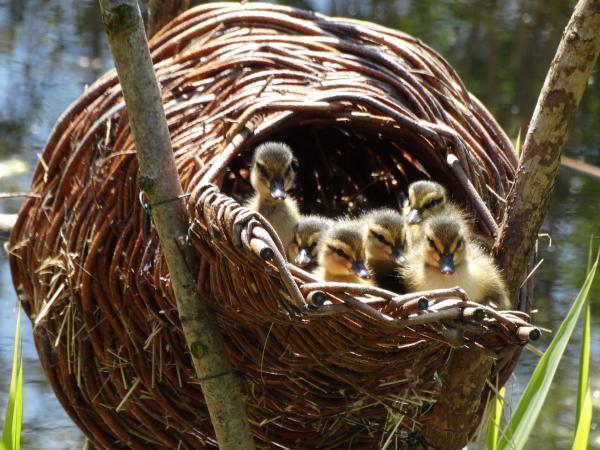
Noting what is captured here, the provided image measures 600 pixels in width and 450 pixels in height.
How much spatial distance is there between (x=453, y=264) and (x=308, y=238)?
0.31 m

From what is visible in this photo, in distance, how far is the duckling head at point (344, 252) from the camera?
213 centimetres

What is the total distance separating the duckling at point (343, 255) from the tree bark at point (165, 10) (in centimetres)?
71

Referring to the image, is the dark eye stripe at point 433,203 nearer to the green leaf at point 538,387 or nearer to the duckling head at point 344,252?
the duckling head at point 344,252

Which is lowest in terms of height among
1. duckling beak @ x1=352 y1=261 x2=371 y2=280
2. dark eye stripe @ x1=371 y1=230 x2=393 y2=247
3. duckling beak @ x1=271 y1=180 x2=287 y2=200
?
duckling beak @ x1=352 y1=261 x2=371 y2=280

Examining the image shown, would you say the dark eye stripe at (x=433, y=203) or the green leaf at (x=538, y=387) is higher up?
the dark eye stripe at (x=433, y=203)

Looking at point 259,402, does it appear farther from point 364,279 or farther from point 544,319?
point 544,319

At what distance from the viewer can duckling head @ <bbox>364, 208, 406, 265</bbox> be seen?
226 cm

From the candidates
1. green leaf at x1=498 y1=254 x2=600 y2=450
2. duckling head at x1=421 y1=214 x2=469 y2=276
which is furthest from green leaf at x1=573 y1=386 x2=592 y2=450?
duckling head at x1=421 y1=214 x2=469 y2=276

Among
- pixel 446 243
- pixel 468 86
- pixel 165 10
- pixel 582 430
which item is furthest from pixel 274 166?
pixel 468 86

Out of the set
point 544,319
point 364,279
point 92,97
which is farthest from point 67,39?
point 364,279

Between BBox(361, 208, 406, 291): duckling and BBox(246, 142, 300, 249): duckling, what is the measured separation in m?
0.15

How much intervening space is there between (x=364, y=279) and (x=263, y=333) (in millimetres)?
319

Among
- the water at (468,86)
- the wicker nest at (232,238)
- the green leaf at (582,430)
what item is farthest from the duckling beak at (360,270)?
the water at (468,86)

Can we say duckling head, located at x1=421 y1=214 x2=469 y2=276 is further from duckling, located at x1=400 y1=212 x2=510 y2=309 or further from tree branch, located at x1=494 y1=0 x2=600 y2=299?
tree branch, located at x1=494 y1=0 x2=600 y2=299
